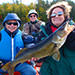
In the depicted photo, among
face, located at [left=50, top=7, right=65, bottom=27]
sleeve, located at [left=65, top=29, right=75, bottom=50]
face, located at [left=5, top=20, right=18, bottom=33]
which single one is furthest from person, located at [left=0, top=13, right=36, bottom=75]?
sleeve, located at [left=65, top=29, right=75, bottom=50]

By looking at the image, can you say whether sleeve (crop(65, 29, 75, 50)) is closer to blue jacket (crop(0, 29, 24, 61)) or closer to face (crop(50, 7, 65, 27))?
face (crop(50, 7, 65, 27))

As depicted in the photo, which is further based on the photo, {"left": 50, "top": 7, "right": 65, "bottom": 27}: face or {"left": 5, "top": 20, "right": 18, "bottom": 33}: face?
{"left": 5, "top": 20, "right": 18, "bottom": 33}: face

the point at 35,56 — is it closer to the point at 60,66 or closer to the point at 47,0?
the point at 60,66

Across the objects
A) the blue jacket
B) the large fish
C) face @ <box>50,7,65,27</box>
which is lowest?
the blue jacket

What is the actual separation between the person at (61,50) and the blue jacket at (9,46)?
1.00m

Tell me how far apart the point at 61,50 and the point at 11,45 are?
151 centimetres

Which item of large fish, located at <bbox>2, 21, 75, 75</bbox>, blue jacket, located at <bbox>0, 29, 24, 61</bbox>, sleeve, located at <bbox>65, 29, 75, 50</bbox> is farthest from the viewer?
blue jacket, located at <bbox>0, 29, 24, 61</bbox>

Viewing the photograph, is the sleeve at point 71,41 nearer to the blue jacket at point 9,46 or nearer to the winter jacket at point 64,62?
the winter jacket at point 64,62

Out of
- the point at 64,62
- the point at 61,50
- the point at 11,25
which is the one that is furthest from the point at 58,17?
the point at 11,25

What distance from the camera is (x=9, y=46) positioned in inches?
147

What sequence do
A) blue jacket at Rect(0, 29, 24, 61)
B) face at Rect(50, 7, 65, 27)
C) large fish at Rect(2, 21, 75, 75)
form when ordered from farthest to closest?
1. blue jacket at Rect(0, 29, 24, 61)
2. face at Rect(50, 7, 65, 27)
3. large fish at Rect(2, 21, 75, 75)

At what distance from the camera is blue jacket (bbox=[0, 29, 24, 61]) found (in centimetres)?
369

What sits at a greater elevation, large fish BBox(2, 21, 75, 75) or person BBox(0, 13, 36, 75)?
large fish BBox(2, 21, 75, 75)

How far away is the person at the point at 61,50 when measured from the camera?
2645 millimetres
